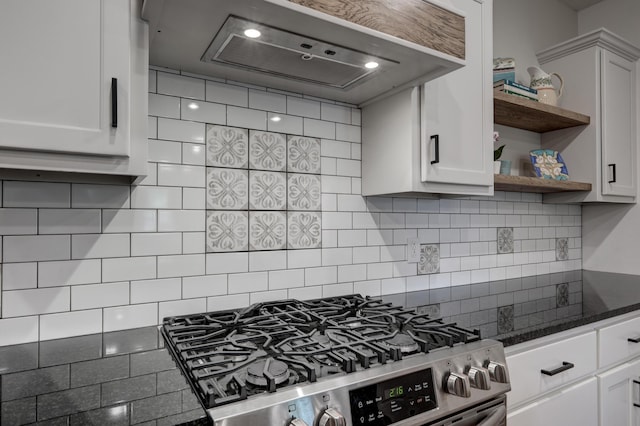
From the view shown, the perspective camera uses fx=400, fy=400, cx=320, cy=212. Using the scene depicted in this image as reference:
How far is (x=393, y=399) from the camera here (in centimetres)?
93

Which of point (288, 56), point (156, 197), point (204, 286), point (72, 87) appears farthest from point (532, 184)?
point (72, 87)

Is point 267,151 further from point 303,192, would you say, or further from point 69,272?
point 69,272

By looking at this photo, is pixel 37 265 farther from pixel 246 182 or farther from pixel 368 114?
pixel 368 114

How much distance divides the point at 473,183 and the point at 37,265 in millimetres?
1590

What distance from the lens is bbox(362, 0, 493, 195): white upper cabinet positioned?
5.10ft

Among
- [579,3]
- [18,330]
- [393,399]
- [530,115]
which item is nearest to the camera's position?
[393,399]

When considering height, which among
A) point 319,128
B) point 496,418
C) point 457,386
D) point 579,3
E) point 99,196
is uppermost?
point 579,3

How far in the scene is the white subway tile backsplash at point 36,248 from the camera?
3.79 feet

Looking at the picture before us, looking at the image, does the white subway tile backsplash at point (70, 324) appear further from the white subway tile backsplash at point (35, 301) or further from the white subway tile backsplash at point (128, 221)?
the white subway tile backsplash at point (128, 221)

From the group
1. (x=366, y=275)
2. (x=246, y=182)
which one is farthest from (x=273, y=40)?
(x=366, y=275)

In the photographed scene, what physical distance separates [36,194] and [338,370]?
3.32 ft

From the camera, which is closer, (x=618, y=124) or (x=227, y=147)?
(x=227, y=147)

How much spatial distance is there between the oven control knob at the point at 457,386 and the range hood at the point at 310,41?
969 millimetres

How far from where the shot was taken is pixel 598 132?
2371 millimetres
